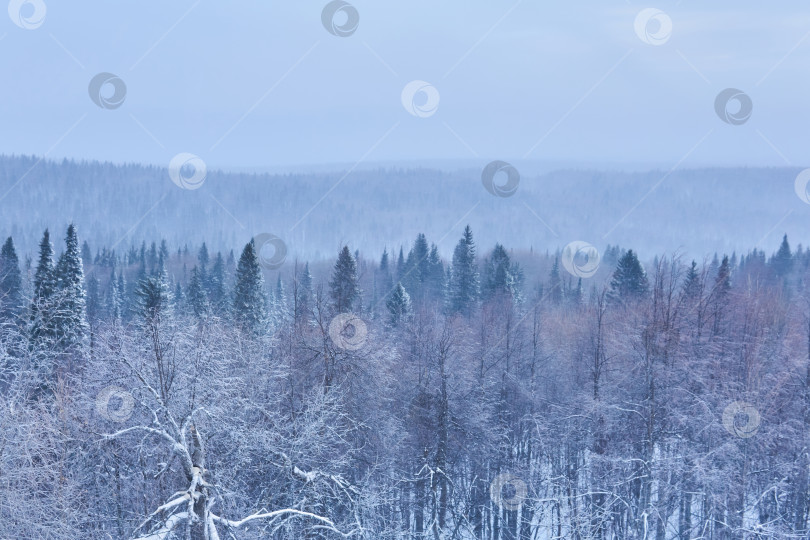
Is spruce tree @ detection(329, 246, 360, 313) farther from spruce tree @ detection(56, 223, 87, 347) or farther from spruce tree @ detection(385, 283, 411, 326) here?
spruce tree @ detection(56, 223, 87, 347)

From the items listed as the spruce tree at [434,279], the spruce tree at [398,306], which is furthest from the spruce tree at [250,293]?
the spruce tree at [434,279]

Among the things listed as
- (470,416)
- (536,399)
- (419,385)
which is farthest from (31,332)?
(536,399)

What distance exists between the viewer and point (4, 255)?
1778 inches

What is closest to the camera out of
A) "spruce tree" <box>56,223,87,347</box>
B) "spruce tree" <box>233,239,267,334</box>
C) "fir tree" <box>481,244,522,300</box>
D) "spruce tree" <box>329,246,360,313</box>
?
"spruce tree" <box>56,223,87,347</box>

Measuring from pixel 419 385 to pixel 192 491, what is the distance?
63.6 ft

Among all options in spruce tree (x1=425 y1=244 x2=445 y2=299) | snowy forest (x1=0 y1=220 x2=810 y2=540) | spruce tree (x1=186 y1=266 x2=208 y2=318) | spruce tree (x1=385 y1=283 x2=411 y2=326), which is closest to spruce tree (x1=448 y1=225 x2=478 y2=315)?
spruce tree (x1=385 y1=283 x2=411 y2=326)

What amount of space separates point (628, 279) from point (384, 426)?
35019 millimetres

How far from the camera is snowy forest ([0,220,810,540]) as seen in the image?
15062 millimetres

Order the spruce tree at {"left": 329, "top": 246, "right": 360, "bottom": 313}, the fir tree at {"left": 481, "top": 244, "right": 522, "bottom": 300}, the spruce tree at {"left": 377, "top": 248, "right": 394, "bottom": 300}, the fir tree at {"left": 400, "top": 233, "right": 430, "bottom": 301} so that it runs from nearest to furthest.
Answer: the spruce tree at {"left": 329, "top": 246, "right": 360, "bottom": 313} → the fir tree at {"left": 481, "top": 244, "right": 522, "bottom": 300} → the fir tree at {"left": 400, "top": 233, "right": 430, "bottom": 301} → the spruce tree at {"left": 377, "top": 248, "right": 394, "bottom": 300}

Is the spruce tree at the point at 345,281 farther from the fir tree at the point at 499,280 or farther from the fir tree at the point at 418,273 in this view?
the fir tree at the point at 418,273

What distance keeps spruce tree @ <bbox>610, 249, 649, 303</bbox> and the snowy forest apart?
38.9 feet

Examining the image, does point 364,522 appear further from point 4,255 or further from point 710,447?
point 4,255

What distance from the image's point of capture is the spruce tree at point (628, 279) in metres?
53.8

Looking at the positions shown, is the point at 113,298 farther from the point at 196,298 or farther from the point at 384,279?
the point at 384,279
